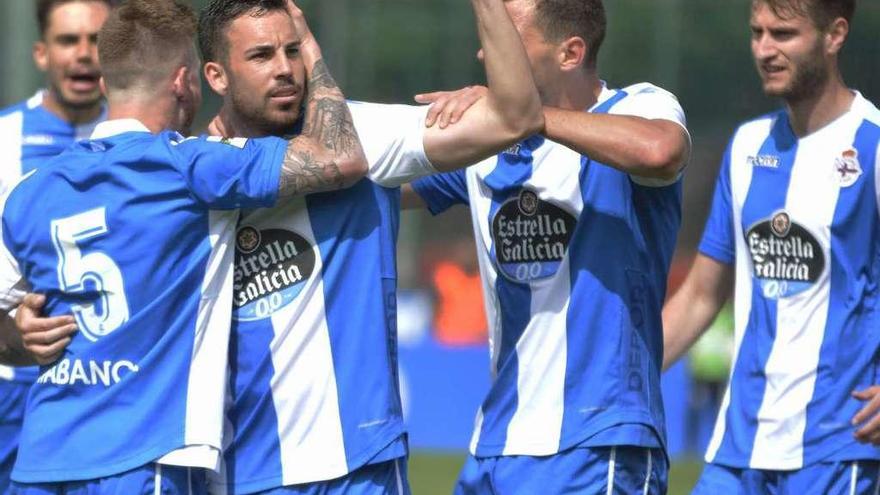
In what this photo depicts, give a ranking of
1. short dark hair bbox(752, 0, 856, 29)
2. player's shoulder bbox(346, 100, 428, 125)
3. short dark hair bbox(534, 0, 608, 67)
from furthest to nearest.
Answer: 1. short dark hair bbox(752, 0, 856, 29)
2. short dark hair bbox(534, 0, 608, 67)
3. player's shoulder bbox(346, 100, 428, 125)

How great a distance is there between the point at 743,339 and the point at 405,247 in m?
10.4

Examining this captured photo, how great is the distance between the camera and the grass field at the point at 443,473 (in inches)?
489

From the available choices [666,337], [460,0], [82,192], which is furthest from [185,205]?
[460,0]

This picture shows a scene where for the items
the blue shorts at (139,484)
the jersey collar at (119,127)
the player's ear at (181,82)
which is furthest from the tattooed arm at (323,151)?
the blue shorts at (139,484)

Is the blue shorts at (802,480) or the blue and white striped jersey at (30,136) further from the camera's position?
the blue and white striped jersey at (30,136)

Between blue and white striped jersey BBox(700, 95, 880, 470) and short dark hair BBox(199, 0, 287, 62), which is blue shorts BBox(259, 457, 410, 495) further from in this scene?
blue and white striped jersey BBox(700, 95, 880, 470)

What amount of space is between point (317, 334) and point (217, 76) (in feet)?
2.99

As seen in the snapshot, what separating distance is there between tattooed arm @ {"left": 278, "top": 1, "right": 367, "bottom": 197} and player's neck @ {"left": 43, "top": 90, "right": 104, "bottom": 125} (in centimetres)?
279

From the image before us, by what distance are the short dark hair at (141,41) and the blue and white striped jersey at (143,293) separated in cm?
25

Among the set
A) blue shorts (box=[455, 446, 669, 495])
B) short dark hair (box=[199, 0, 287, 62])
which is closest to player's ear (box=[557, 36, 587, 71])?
short dark hair (box=[199, 0, 287, 62])

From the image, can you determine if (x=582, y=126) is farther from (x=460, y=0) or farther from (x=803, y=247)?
(x=460, y=0)

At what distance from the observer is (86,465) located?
4559 mm

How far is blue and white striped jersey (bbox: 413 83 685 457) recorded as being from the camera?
4977 millimetres

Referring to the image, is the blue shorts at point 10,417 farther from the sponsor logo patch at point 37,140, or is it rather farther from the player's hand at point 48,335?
the player's hand at point 48,335
